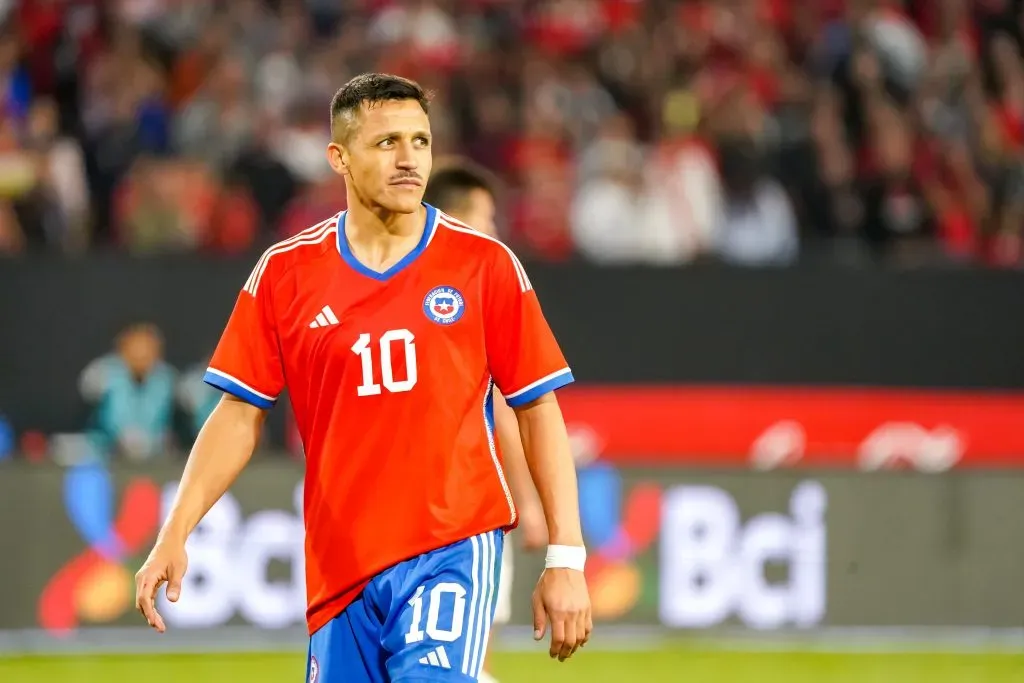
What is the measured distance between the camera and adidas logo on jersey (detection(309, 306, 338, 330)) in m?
5.12

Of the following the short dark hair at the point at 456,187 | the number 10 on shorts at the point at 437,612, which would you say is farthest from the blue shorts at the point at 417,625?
the short dark hair at the point at 456,187

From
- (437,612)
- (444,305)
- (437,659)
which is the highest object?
(444,305)

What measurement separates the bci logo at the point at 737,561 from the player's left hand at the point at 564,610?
6716 millimetres

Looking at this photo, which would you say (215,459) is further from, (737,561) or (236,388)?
(737,561)

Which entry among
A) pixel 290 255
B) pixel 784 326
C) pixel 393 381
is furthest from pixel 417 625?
pixel 784 326

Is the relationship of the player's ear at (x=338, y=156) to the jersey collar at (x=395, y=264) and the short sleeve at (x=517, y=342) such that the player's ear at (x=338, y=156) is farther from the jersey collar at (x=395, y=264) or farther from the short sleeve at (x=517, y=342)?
the short sleeve at (x=517, y=342)

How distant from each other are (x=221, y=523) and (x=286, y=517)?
1.33ft

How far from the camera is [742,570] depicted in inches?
453

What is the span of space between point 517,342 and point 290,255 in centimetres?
71

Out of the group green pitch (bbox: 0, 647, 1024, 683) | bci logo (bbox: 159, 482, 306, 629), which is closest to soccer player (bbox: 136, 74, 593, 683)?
green pitch (bbox: 0, 647, 1024, 683)

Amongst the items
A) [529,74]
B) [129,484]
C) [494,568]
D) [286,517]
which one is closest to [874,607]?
[286,517]

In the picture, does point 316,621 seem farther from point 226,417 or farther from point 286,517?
point 286,517

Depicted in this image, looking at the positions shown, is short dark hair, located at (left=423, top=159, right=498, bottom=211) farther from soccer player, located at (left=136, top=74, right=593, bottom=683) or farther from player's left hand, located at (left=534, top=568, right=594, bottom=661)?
player's left hand, located at (left=534, top=568, right=594, bottom=661)

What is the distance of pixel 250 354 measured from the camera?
206 inches
